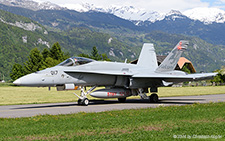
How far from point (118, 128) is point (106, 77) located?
10.8 meters

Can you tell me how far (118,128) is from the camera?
418 inches

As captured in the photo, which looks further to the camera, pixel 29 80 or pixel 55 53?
pixel 55 53

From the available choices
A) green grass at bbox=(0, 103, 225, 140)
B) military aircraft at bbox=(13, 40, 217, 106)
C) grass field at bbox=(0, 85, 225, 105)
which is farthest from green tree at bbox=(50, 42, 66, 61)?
green grass at bbox=(0, 103, 225, 140)

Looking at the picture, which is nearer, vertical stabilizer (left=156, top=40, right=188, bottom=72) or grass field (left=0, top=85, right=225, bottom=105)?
vertical stabilizer (left=156, top=40, right=188, bottom=72)

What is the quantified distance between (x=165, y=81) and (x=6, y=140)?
15356mm

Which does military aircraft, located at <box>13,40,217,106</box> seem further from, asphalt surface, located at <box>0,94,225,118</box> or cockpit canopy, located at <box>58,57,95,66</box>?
asphalt surface, located at <box>0,94,225,118</box>

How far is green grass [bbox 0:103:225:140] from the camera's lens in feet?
30.7

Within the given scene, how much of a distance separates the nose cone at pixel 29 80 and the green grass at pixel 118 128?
14.5 feet

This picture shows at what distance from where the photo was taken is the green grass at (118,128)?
935cm

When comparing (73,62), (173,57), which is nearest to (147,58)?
(173,57)

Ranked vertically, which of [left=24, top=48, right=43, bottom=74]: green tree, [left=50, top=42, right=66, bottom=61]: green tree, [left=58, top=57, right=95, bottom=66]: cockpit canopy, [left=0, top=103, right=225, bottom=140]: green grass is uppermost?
[left=50, top=42, right=66, bottom=61]: green tree

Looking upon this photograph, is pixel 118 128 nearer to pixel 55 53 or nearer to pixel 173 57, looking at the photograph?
pixel 173 57

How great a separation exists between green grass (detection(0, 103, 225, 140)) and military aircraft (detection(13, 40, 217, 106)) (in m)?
5.87

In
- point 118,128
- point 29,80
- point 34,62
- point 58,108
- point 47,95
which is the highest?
point 34,62
